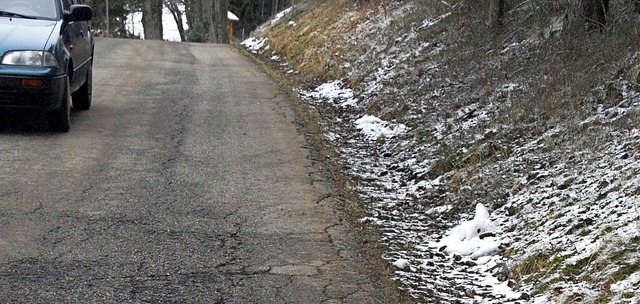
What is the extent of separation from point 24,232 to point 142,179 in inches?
74.0

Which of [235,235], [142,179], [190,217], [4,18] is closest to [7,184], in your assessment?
[142,179]

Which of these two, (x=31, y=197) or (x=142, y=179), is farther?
(x=142, y=179)

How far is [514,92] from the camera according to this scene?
1007 cm

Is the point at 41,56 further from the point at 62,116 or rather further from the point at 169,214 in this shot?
the point at 169,214

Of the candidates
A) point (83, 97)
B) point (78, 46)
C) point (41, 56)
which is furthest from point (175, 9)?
point (41, 56)

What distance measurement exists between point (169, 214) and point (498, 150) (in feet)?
11.2

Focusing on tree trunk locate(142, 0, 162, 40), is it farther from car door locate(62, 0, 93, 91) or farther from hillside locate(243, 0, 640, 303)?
car door locate(62, 0, 93, 91)

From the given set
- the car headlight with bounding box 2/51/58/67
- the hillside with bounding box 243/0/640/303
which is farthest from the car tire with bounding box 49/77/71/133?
the hillside with bounding box 243/0/640/303

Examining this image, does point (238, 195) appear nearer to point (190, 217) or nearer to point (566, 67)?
point (190, 217)

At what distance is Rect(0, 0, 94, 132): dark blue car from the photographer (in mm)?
9359

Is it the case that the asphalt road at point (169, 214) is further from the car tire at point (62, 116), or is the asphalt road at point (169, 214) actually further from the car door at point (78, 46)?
the car door at point (78, 46)

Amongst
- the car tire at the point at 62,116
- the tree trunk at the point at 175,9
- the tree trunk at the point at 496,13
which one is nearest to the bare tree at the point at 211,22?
the tree trunk at the point at 175,9

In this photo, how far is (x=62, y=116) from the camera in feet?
32.8

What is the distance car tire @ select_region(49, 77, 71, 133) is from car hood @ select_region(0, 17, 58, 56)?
566 mm
